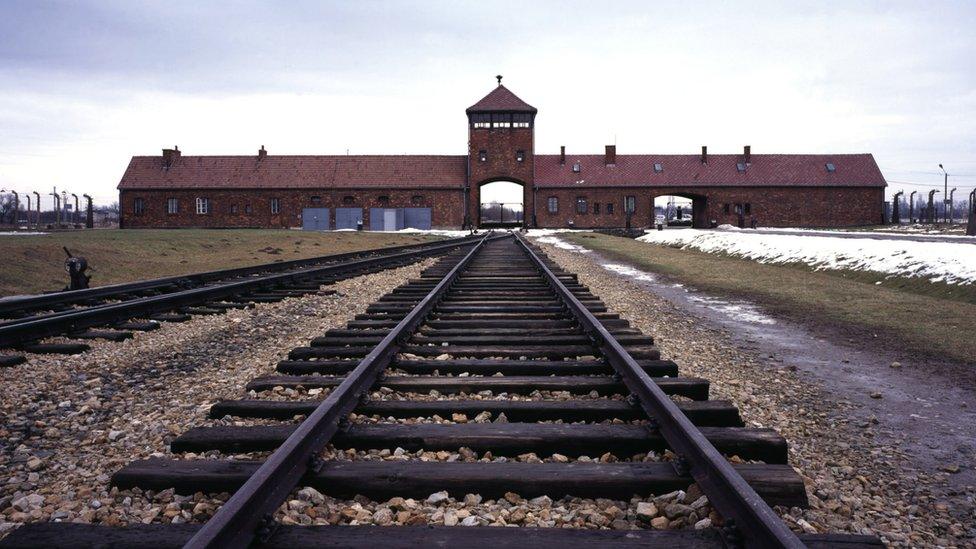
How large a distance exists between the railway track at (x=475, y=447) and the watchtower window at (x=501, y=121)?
4900cm

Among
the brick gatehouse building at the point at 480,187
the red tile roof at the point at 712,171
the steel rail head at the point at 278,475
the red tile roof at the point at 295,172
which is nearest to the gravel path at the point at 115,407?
the steel rail head at the point at 278,475

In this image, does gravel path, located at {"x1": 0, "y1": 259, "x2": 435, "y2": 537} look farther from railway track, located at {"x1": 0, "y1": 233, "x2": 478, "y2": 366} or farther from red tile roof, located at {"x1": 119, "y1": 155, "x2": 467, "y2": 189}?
red tile roof, located at {"x1": 119, "y1": 155, "x2": 467, "y2": 189}

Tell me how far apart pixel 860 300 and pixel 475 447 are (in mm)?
8927

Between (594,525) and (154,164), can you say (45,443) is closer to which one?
(594,525)

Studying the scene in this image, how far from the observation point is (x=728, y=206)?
5453 centimetres

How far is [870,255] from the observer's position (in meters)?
14.7

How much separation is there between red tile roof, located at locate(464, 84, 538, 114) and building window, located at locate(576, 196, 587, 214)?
7.99 metres

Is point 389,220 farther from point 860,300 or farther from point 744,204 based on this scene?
point 860,300

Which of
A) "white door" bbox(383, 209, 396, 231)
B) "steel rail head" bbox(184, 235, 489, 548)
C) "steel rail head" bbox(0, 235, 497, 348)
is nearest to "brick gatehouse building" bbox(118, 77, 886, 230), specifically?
"white door" bbox(383, 209, 396, 231)

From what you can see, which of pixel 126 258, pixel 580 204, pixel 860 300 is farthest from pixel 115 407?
pixel 580 204

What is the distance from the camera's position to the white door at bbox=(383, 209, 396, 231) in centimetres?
5188

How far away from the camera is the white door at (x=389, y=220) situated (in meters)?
51.9

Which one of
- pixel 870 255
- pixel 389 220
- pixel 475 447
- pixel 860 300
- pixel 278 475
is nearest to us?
pixel 278 475

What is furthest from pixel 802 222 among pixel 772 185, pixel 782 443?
pixel 782 443
